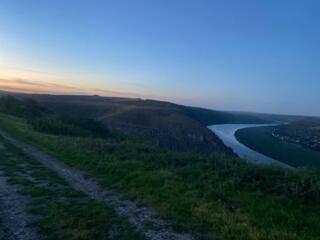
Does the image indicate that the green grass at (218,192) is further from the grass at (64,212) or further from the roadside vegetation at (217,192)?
the grass at (64,212)

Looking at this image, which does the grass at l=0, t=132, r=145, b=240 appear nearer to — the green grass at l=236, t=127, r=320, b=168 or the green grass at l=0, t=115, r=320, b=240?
the green grass at l=0, t=115, r=320, b=240

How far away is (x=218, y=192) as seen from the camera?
36.6 feet

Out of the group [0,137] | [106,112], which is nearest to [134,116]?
[106,112]

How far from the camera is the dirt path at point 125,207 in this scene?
27.1 ft

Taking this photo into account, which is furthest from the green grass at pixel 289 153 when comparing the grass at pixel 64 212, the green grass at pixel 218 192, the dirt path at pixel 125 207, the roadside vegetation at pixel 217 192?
the grass at pixel 64 212

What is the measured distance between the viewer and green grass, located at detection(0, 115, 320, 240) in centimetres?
863

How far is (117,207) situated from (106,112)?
95009 mm

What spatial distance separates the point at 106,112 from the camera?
103875 mm

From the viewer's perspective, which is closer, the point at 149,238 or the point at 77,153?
the point at 149,238

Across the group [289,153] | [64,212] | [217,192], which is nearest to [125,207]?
[64,212]

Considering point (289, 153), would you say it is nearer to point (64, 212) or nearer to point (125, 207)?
point (125, 207)

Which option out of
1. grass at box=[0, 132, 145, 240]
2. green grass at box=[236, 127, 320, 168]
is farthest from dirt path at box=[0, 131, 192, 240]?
green grass at box=[236, 127, 320, 168]

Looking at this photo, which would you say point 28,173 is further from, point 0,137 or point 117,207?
point 0,137

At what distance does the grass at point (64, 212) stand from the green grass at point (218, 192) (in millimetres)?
1480
